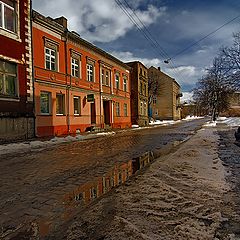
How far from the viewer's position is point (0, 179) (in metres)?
6.75

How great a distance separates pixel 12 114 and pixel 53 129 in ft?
15.9

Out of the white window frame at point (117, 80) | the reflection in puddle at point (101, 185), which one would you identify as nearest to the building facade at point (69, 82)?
the white window frame at point (117, 80)

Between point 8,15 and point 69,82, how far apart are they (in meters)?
7.81

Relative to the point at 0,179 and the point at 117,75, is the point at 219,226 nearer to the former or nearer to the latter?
the point at 0,179

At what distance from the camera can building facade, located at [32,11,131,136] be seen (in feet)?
65.0

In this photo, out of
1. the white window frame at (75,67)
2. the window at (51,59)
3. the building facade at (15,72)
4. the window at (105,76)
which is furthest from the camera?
the window at (105,76)

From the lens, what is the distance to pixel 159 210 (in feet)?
13.9

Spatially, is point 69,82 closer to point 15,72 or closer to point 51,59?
point 51,59

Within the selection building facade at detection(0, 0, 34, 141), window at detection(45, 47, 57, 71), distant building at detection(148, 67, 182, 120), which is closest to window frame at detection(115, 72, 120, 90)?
window at detection(45, 47, 57, 71)

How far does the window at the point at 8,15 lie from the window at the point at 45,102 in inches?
205

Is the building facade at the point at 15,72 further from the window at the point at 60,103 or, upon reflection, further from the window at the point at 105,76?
the window at the point at 105,76

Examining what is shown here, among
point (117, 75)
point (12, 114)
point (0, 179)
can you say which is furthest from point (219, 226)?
point (117, 75)

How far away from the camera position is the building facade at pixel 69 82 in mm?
19812

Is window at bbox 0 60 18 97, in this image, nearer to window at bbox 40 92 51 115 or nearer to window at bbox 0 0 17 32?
window at bbox 0 0 17 32
